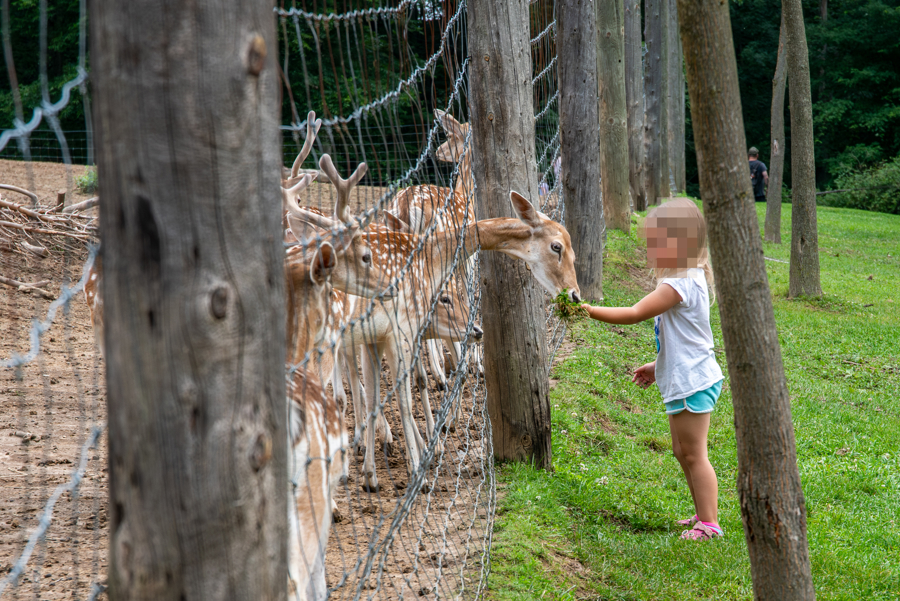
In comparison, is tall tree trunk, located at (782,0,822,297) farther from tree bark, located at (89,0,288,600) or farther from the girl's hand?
tree bark, located at (89,0,288,600)

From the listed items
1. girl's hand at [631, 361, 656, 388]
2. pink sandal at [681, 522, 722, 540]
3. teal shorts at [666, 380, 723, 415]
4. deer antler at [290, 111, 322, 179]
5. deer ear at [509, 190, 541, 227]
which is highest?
deer antler at [290, 111, 322, 179]

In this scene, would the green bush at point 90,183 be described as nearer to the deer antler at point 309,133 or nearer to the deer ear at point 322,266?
the deer antler at point 309,133

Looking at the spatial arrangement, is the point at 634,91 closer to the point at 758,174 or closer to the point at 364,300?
the point at 758,174

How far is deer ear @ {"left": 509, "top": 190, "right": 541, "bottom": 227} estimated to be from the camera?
4559 millimetres

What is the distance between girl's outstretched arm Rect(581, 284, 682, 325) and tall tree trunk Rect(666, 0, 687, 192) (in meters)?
19.2

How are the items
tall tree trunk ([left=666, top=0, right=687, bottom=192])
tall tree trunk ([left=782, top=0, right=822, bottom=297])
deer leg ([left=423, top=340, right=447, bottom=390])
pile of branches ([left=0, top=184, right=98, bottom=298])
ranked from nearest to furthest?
deer leg ([left=423, top=340, right=447, bottom=390]), pile of branches ([left=0, top=184, right=98, bottom=298]), tall tree trunk ([left=782, top=0, right=822, bottom=297]), tall tree trunk ([left=666, top=0, right=687, bottom=192])

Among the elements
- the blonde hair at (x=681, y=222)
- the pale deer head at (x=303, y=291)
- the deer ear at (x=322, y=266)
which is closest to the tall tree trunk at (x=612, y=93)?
the blonde hair at (x=681, y=222)

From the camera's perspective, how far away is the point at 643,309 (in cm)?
393

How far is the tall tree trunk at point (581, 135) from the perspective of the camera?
8.00 metres

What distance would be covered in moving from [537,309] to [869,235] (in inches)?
726

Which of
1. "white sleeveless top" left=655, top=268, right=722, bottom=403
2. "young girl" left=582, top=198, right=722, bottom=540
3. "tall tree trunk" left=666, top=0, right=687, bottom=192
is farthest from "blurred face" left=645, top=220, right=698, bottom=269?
"tall tree trunk" left=666, top=0, right=687, bottom=192

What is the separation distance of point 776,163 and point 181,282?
1628 centimetres

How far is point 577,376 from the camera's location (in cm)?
664

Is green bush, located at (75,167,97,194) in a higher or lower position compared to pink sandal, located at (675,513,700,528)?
higher
